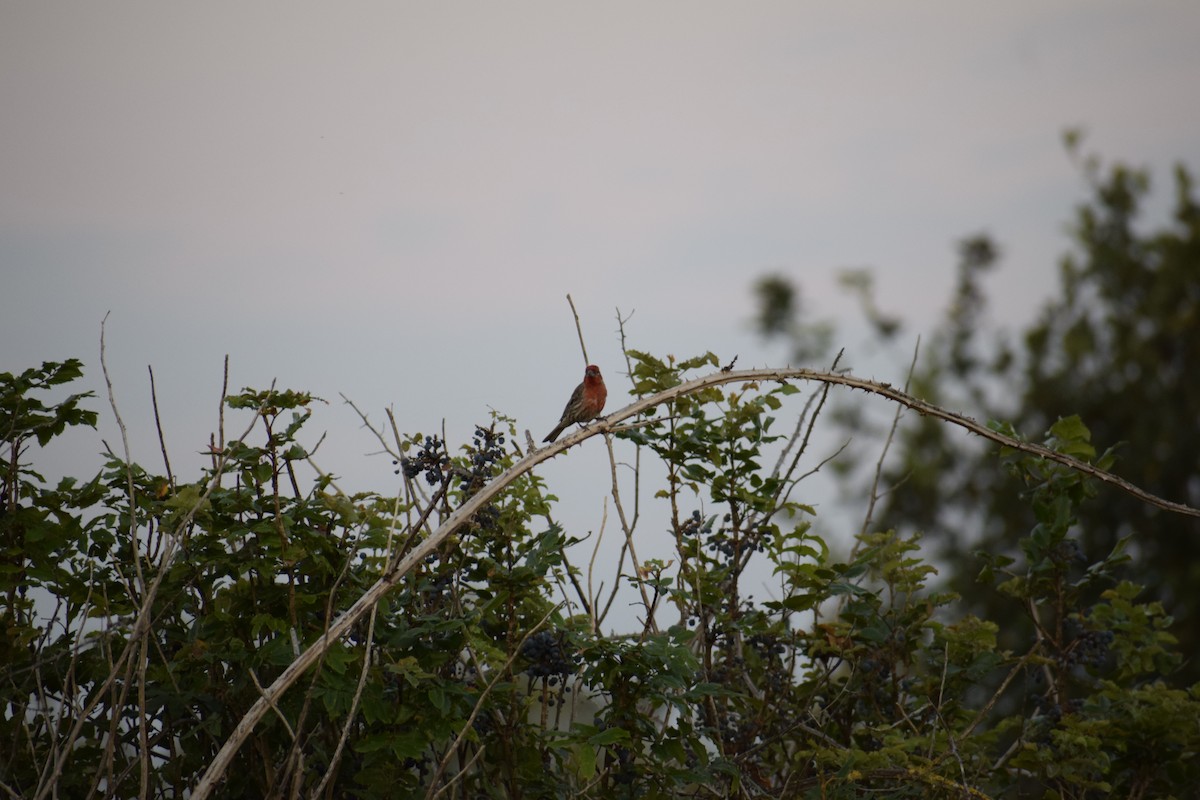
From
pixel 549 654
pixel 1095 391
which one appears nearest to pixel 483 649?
pixel 549 654

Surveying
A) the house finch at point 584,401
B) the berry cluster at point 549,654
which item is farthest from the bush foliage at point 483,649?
the house finch at point 584,401

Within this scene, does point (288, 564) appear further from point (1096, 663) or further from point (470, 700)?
point (1096, 663)

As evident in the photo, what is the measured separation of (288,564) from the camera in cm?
300

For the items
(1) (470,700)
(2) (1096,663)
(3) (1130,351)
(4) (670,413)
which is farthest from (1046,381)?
(1) (470,700)

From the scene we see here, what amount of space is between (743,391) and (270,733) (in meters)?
1.86

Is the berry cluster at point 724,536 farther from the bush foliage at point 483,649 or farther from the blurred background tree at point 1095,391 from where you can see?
the blurred background tree at point 1095,391

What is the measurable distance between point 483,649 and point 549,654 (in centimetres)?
40

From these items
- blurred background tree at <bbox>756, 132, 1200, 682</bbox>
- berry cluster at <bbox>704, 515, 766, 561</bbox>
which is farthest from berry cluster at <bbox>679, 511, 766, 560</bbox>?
blurred background tree at <bbox>756, 132, 1200, 682</bbox>

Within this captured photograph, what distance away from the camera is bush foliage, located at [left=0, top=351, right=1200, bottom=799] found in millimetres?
2988

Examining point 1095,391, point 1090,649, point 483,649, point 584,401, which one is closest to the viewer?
point 483,649

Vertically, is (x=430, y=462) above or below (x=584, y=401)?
below

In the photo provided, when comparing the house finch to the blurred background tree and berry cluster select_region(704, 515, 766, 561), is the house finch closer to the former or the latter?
berry cluster select_region(704, 515, 766, 561)

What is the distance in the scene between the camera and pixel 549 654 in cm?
336

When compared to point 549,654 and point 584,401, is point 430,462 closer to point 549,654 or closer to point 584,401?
point 549,654
